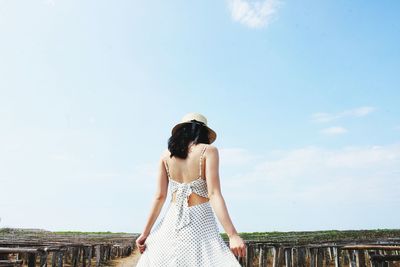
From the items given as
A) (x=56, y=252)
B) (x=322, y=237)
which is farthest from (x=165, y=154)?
(x=322, y=237)

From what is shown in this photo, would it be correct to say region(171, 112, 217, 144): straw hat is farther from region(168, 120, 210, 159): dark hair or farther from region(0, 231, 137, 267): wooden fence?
region(0, 231, 137, 267): wooden fence

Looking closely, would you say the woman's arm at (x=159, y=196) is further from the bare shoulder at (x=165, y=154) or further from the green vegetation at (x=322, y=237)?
the green vegetation at (x=322, y=237)

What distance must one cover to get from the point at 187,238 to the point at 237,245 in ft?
1.10

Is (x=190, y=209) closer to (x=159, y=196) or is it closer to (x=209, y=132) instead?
(x=159, y=196)

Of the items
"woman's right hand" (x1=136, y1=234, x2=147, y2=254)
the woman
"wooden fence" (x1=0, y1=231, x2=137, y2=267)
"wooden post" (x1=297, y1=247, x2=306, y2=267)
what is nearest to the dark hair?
the woman

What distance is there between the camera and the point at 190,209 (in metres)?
2.71

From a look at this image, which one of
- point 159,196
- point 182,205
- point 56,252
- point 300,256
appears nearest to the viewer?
point 182,205

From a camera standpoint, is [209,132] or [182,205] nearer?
[182,205]

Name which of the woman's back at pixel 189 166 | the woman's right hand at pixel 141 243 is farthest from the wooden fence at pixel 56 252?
the woman's back at pixel 189 166

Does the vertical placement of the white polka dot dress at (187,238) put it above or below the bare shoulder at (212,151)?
below

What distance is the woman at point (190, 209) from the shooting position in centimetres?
256

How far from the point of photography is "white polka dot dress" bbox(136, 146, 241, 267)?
2545 mm

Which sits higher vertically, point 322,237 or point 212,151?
point 322,237

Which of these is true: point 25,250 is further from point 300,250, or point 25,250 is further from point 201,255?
point 300,250
